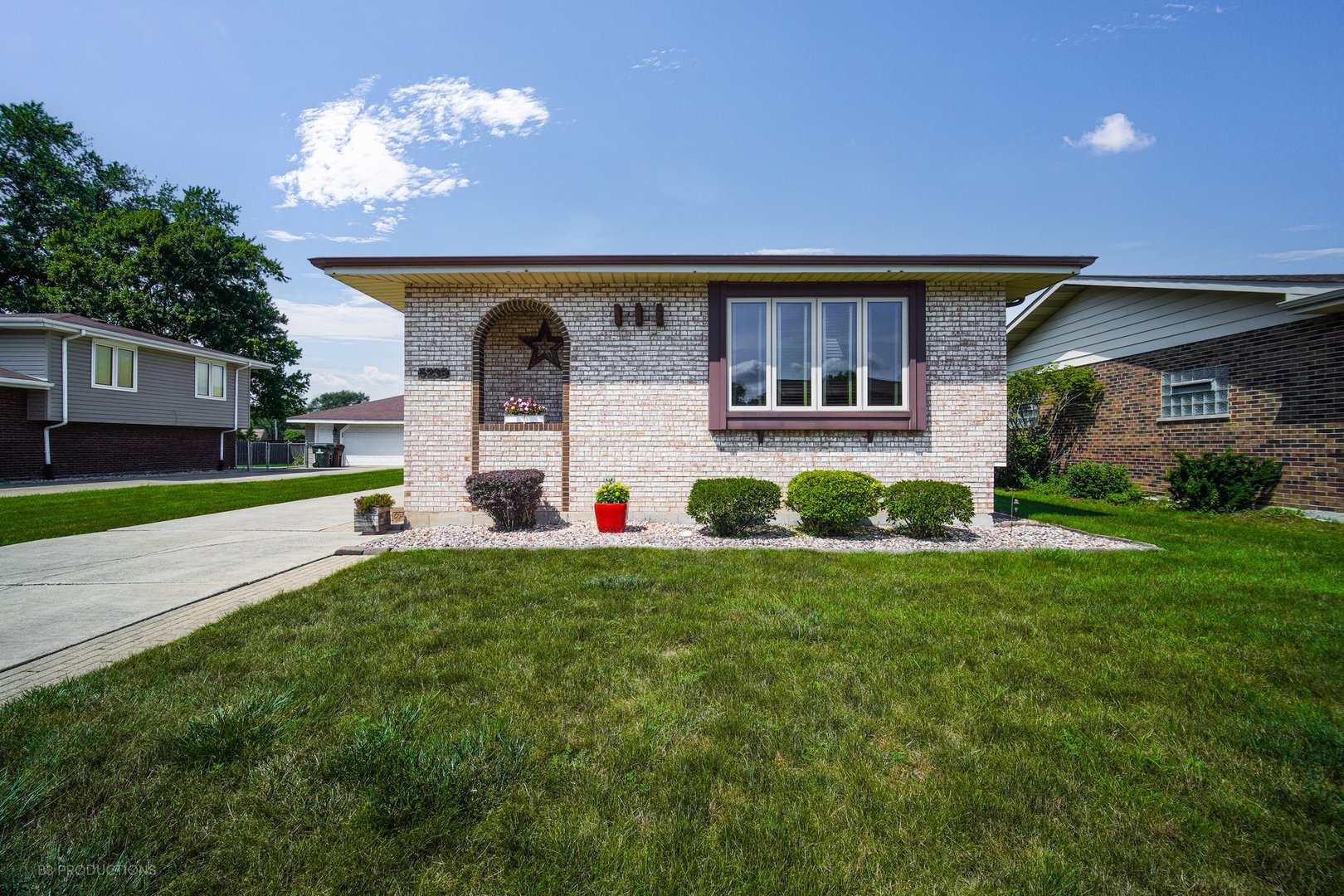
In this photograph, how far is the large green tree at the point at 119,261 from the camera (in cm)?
2470

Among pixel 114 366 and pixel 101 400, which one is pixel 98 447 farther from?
pixel 114 366

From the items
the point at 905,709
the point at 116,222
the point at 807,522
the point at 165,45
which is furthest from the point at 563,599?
the point at 116,222

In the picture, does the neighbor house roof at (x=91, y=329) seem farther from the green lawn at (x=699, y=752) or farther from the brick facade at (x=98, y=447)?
the green lawn at (x=699, y=752)

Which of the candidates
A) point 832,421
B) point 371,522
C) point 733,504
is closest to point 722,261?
point 832,421

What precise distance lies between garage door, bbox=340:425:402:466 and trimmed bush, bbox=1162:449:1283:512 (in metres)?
32.8

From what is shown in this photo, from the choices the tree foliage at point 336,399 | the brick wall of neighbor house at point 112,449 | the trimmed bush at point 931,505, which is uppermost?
the tree foliage at point 336,399

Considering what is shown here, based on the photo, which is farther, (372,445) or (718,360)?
(372,445)

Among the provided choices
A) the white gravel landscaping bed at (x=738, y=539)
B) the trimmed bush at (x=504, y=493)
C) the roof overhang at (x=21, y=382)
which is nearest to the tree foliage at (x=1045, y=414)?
the white gravel landscaping bed at (x=738, y=539)

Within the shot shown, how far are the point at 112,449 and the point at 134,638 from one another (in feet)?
70.5

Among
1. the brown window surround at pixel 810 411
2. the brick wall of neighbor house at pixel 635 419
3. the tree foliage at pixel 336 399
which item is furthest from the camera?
the tree foliage at pixel 336 399

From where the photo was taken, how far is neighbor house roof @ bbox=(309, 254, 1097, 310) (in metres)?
7.38

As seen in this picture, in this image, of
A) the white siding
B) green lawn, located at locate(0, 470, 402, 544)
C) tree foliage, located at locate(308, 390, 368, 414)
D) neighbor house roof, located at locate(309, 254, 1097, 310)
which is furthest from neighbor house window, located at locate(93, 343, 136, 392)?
tree foliage, located at locate(308, 390, 368, 414)

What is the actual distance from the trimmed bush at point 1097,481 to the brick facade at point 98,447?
91.8ft

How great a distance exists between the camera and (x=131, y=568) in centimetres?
544
